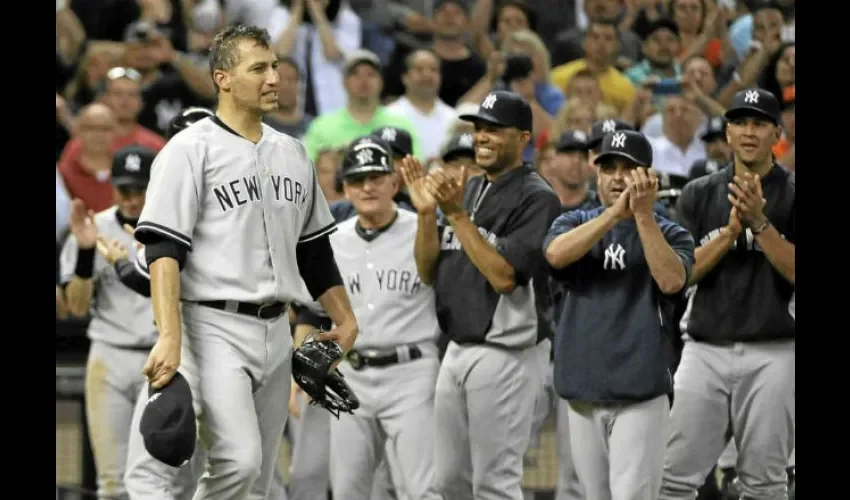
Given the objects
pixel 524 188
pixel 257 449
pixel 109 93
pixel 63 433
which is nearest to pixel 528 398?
pixel 524 188

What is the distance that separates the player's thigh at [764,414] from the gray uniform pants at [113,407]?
3.36 meters

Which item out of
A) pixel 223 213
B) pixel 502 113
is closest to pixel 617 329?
pixel 502 113

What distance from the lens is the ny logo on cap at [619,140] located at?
6316 mm

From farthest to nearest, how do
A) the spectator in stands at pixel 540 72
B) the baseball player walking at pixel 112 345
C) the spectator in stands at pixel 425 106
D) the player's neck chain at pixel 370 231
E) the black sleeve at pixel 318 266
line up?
the spectator in stands at pixel 540 72, the spectator in stands at pixel 425 106, the baseball player walking at pixel 112 345, the player's neck chain at pixel 370 231, the black sleeve at pixel 318 266

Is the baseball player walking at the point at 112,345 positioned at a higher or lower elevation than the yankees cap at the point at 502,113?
lower

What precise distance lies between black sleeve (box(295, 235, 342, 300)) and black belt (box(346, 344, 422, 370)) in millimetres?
1344

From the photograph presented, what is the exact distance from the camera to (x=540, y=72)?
1163cm

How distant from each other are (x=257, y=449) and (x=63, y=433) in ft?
14.9

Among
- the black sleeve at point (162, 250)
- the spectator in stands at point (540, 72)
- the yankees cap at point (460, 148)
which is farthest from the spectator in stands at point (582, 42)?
the black sleeve at point (162, 250)

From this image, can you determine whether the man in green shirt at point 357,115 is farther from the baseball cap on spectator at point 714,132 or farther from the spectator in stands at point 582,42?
the baseball cap on spectator at point 714,132

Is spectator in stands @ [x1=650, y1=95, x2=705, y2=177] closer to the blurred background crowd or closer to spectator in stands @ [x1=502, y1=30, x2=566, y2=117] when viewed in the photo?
the blurred background crowd

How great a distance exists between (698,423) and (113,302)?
343 centimetres

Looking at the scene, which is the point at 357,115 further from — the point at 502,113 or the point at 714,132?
the point at 502,113

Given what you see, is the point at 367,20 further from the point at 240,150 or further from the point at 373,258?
the point at 240,150
